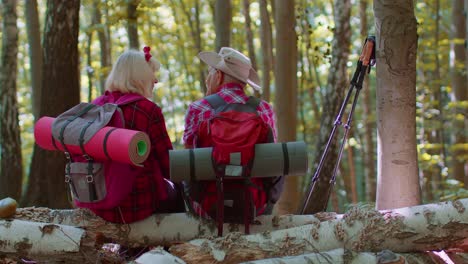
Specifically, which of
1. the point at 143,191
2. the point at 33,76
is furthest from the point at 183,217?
the point at 33,76

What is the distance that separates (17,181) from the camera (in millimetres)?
9734

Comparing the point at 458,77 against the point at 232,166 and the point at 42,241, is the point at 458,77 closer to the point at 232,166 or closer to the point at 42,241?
the point at 232,166

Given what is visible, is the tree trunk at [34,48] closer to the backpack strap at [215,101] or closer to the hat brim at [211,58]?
the hat brim at [211,58]

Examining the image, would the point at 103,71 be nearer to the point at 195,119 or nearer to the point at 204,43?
the point at 204,43

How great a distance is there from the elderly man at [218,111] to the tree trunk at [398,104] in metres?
0.83

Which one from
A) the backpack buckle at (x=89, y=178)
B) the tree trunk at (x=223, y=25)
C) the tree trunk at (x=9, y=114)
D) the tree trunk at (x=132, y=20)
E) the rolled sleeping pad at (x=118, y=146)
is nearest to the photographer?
the rolled sleeping pad at (x=118, y=146)

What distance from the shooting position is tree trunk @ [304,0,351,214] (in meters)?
7.63

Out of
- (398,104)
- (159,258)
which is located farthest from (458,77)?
(159,258)

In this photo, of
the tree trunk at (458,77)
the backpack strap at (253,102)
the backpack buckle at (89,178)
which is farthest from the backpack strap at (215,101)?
the tree trunk at (458,77)

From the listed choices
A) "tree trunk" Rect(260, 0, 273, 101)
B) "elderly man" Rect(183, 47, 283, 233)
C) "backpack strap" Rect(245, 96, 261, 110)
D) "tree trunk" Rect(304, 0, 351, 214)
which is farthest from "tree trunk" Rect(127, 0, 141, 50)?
"backpack strap" Rect(245, 96, 261, 110)

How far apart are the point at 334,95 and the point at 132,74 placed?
13.4 ft

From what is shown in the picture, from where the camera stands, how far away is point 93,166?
4367 millimetres

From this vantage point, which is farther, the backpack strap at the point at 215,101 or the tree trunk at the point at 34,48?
the tree trunk at the point at 34,48

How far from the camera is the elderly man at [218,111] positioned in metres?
4.46
